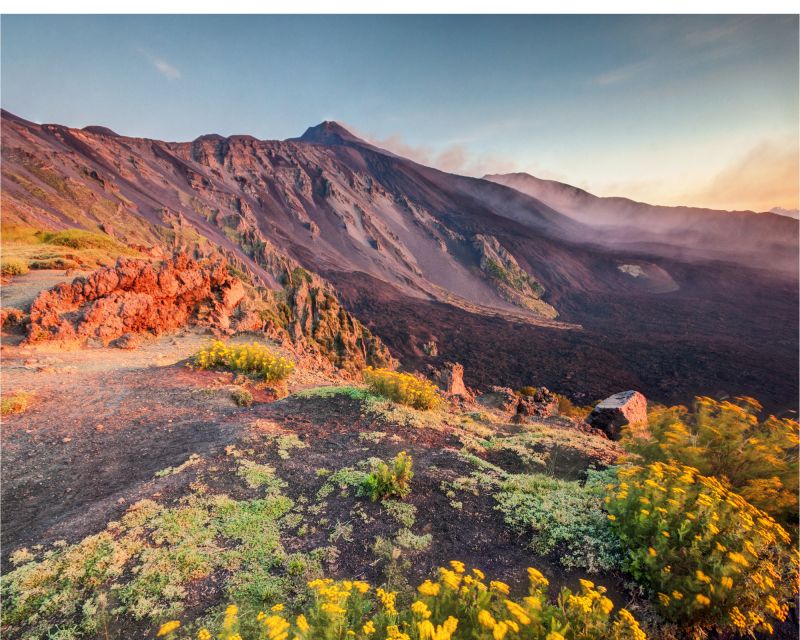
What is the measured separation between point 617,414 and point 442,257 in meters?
88.0

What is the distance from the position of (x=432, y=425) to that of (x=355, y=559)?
3853mm

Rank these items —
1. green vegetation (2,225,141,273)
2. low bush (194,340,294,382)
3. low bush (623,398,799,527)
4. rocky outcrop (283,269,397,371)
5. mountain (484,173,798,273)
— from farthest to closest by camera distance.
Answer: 1. mountain (484,173,798,273)
2. rocky outcrop (283,269,397,371)
3. green vegetation (2,225,141,273)
4. low bush (194,340,294,382)
5. low bush (623,398,799,527)

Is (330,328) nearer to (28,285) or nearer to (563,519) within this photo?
(28,285)

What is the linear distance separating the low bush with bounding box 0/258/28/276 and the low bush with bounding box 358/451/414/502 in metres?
16.9

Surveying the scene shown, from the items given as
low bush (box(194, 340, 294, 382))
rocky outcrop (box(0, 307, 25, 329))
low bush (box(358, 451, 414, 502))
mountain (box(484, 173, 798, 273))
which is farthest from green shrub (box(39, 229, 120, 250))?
mountain (box(484, 173, 798, 273))

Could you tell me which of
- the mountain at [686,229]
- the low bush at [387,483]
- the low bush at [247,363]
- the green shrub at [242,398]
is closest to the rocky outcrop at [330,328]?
the low bush at [247,363]

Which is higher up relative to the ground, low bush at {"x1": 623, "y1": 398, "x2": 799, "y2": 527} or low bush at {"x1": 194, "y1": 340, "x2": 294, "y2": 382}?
low bush at {"x1": 623, "y1": 398, "x2": 799, "y2": 527}

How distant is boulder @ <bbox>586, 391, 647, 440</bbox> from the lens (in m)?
12.3

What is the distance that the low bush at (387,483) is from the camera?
4.67m

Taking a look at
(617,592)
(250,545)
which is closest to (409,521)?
(250,545)

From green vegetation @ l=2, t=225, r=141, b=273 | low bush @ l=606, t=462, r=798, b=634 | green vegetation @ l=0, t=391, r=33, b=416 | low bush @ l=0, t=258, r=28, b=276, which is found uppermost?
green vegetation @ l=2, t=225, r=141, b=273

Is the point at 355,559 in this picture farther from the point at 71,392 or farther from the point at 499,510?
the point at 71,392

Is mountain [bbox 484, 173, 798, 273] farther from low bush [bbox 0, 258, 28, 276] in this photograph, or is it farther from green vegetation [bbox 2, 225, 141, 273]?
low bush [bbox 0, 258, 28, 276]

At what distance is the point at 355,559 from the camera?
3.72m
